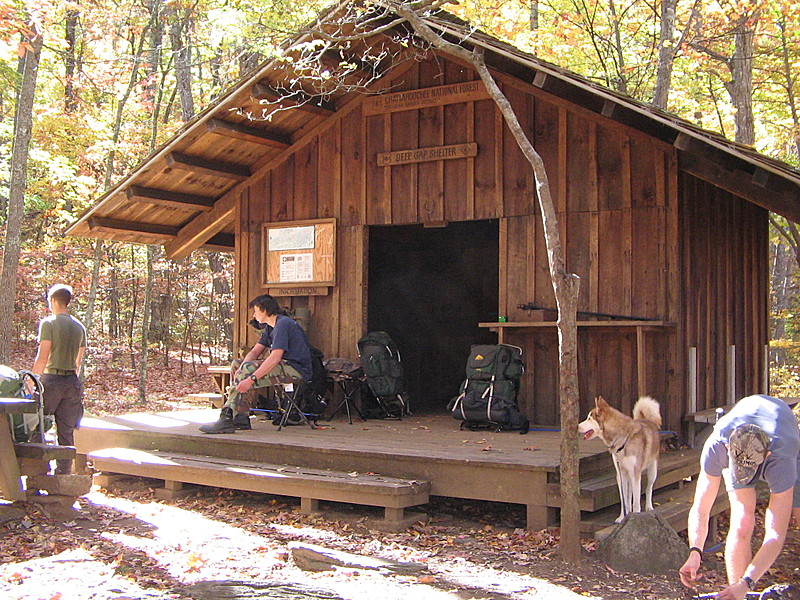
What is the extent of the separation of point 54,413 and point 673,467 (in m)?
5.44

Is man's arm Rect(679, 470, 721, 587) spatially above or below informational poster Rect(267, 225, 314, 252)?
below

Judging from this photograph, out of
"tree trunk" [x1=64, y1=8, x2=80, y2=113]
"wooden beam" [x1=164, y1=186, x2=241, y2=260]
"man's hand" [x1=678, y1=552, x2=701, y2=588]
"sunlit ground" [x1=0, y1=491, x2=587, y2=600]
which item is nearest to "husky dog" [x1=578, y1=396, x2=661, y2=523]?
"sunlit ground" [x1=0, y1=491, x2=587, y2=600]

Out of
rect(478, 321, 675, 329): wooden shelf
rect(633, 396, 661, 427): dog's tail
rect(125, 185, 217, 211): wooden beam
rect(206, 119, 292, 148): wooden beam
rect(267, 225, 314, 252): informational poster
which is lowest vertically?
rect(633, 396, 661, 427): dog's tail

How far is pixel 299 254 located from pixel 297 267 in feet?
0.52

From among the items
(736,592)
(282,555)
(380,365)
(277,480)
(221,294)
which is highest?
(221,294)

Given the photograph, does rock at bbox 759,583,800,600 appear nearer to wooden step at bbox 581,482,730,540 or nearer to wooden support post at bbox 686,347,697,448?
wooden step at bbox 581,482,730,540

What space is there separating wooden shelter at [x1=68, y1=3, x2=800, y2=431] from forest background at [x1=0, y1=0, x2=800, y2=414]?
9.61ft

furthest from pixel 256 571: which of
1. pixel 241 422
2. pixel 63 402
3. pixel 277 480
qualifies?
pixel 241 422

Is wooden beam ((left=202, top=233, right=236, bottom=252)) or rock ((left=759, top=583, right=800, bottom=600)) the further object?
wooden beam ((left=202, top=233, right=236, bottom=252))

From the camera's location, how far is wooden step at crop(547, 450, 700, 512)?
19.2 feet

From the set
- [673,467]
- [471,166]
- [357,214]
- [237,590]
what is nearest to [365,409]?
[357,214]

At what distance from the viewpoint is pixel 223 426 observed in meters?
8.01

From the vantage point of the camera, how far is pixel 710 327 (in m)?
8.47

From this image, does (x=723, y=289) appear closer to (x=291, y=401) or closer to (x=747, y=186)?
(x=747, y=186)
